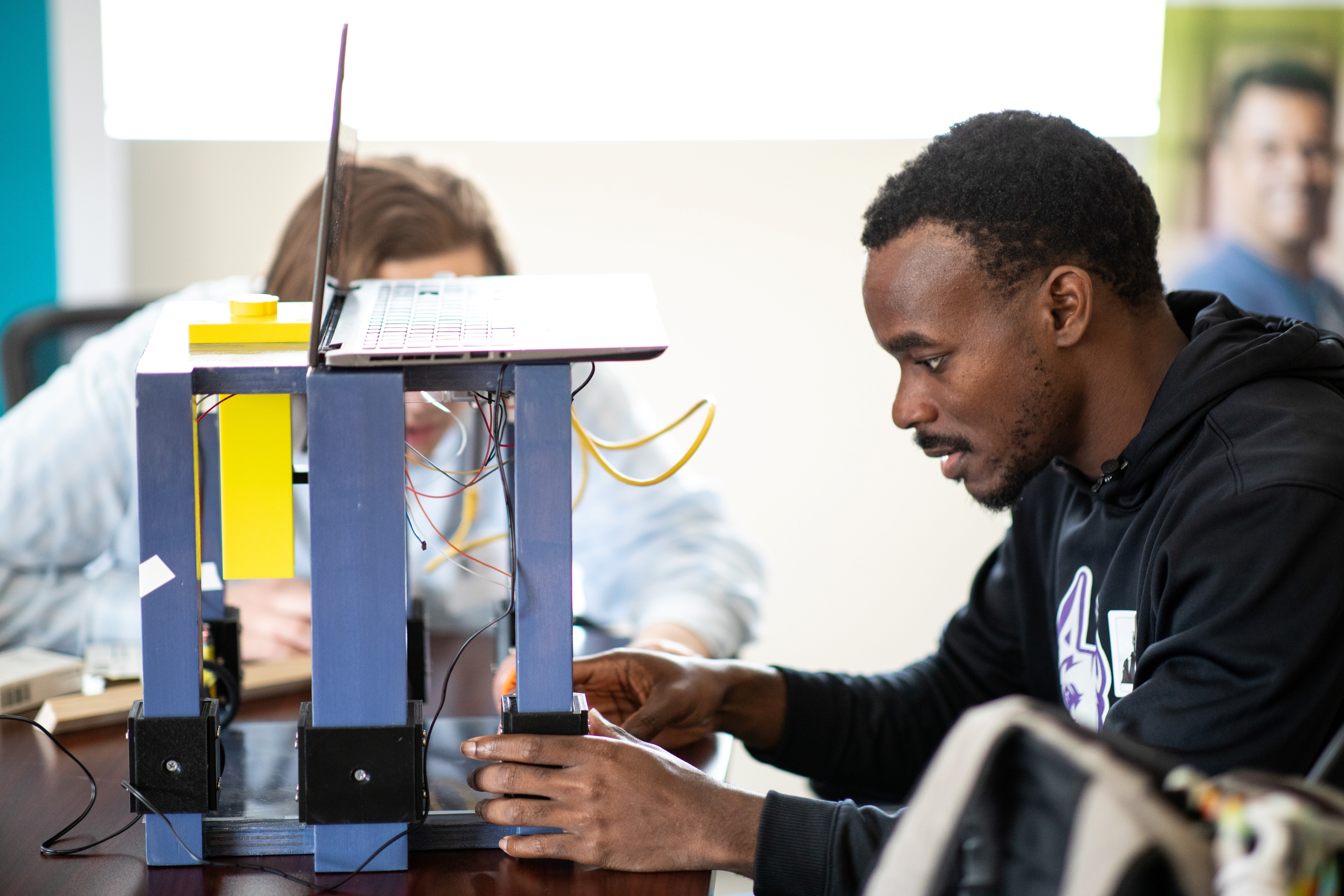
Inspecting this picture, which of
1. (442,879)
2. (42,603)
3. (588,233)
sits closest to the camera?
(442,879)

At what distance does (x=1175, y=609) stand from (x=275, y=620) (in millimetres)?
934

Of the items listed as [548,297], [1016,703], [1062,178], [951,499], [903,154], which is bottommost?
[951,499]

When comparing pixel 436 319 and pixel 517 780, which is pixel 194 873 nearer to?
pixel 517 780

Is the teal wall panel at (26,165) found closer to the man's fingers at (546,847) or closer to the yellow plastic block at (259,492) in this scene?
the yellow plastic block at (259,492)

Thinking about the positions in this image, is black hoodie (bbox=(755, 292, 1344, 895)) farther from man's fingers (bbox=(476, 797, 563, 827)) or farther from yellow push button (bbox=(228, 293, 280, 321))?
yellow push button (bbox=(228, 293, 280, 321))

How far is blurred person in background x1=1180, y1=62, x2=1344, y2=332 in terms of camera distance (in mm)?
2672

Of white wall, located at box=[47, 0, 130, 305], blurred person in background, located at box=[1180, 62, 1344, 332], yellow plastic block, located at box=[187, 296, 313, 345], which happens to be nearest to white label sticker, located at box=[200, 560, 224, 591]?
yellow plastic block, located at box=[187, 296, 313, 345]

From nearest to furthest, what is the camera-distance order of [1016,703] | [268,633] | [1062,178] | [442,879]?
[1016,703] < [442,879] < [1062,178] < [268,633]

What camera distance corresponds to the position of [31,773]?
1052mm

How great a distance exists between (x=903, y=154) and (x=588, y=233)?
2.31 ft

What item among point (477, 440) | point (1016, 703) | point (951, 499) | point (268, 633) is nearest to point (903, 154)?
point (951, 499)

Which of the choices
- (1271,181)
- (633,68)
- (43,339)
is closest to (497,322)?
(43,339)

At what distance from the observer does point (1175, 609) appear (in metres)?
0.96

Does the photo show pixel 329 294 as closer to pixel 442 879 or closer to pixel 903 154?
pixel 442 879
